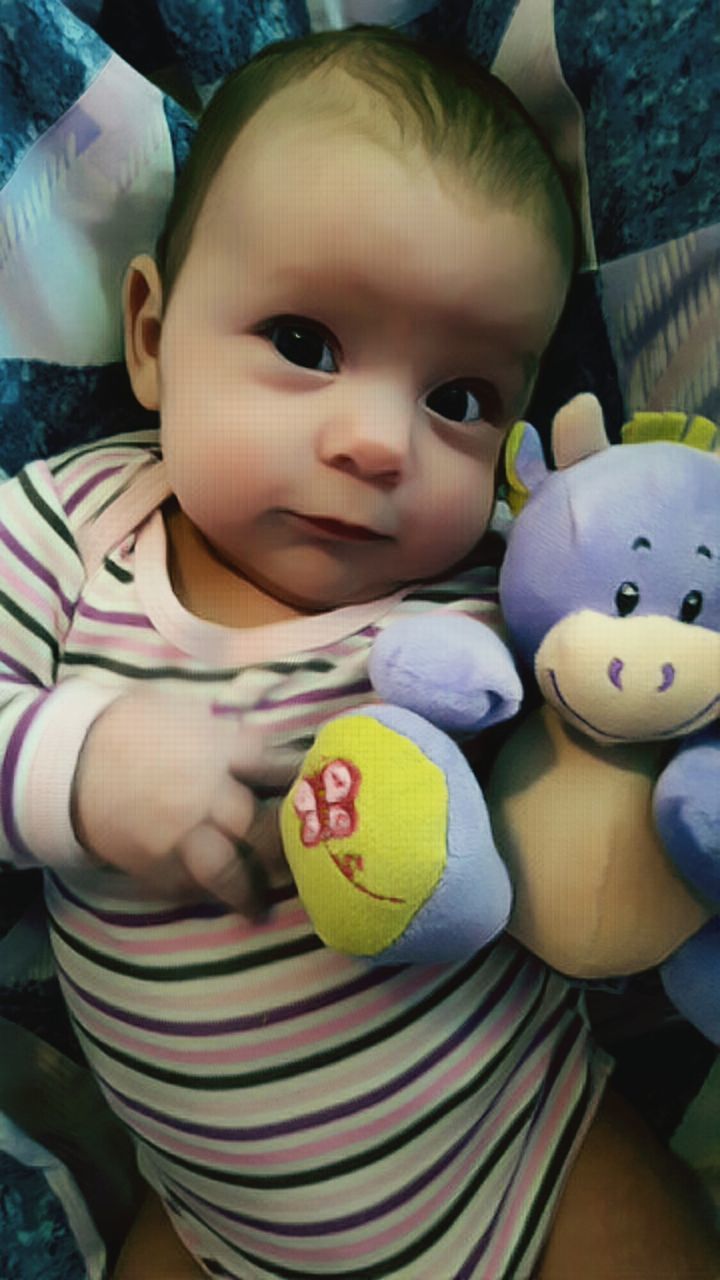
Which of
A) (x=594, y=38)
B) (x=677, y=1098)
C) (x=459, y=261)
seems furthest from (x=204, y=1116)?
(x=594, y=38)

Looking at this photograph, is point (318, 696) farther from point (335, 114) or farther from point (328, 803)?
point (335, 114)

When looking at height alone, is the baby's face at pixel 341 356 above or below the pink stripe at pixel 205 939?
above

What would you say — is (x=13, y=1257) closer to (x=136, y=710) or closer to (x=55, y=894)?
(x=55, y=894)

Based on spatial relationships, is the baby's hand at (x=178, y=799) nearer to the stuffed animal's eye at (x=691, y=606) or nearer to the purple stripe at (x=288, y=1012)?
the purple stripe at (x=288, y=1012)

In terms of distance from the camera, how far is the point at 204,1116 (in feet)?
1.96

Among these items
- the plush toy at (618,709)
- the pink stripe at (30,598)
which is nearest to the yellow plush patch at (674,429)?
the plush toy at (618,709)

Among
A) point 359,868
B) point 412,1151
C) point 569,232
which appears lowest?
point 412,1151

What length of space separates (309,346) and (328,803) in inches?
10.1

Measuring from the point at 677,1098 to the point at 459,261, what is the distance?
0.52 meters

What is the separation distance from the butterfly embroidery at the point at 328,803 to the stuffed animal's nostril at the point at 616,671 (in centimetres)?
10

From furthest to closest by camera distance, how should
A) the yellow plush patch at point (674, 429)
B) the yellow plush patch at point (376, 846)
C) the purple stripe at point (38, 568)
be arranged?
the purple stripe at point (38, 568) < the yellow plush patch at point (674, 429) < the yellow plush patch at point (376, 846)

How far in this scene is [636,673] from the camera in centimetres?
46

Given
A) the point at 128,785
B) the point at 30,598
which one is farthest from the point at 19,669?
the point at 128,785

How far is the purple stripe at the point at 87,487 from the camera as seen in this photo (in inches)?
26.4
